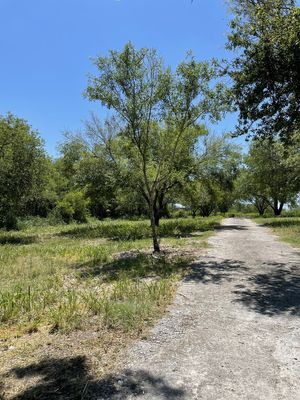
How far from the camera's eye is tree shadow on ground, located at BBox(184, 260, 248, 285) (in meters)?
9.63

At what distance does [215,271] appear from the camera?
420 inches

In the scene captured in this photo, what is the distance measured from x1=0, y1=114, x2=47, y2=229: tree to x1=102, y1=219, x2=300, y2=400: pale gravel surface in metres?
16.6

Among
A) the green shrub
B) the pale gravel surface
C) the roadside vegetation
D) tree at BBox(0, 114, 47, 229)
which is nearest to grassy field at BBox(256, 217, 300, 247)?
the roadside vegetation

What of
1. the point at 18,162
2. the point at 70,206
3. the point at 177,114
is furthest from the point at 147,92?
the point at 70,206

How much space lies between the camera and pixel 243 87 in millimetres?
11750

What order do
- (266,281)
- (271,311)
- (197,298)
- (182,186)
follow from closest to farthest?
(271,311) < (197,298) < (266,281) < (182,186)

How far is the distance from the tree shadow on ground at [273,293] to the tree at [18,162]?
56.4 feet

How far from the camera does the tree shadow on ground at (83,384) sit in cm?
395

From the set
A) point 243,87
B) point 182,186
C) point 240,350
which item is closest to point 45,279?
point 240,350

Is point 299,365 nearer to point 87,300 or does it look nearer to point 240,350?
point 240,350

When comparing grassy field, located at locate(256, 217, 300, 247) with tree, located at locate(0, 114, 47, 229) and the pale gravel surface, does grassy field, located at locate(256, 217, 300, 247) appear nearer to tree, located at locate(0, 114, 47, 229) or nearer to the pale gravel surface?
the pale gravel surface

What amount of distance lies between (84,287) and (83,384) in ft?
17.1

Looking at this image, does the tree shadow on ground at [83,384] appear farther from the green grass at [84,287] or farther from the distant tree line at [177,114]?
the distant tree line at [177,114]

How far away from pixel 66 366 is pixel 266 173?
28334 mm
